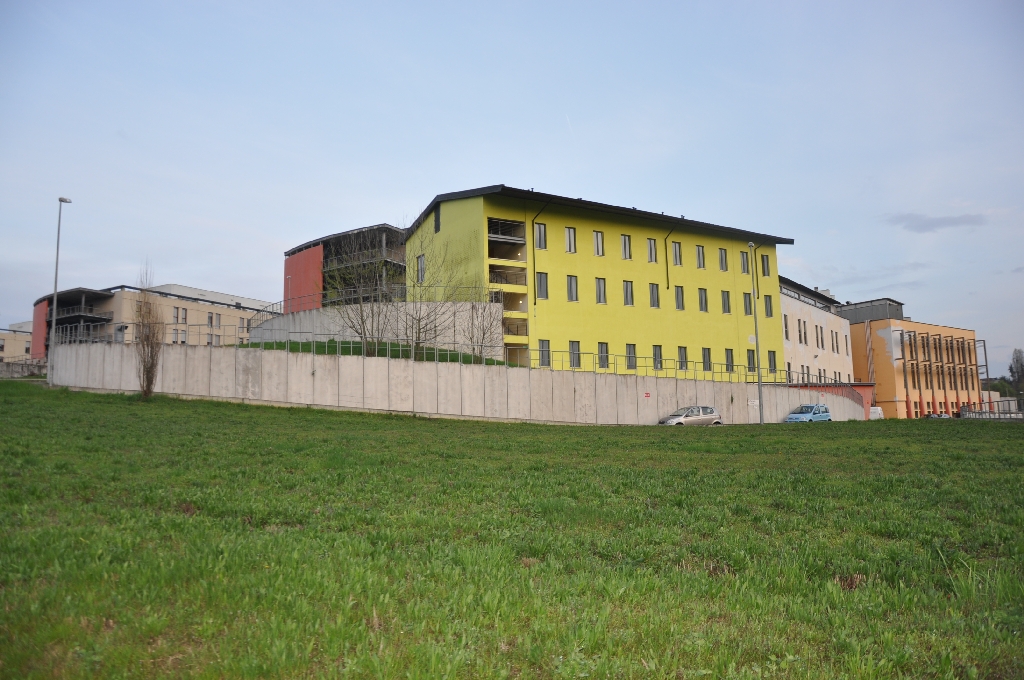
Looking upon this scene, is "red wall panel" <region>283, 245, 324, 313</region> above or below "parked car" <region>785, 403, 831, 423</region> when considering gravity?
above

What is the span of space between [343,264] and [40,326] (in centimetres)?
6088

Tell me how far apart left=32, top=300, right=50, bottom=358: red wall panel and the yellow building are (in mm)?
64775

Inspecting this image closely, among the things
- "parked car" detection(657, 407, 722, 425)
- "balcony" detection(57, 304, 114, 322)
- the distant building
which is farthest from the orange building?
"balcony" detection(57, 304, 114, 322)

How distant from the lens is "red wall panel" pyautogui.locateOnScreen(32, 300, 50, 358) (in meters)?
96.6

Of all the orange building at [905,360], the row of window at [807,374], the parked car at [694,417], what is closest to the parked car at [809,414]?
the parked car at [694,417]

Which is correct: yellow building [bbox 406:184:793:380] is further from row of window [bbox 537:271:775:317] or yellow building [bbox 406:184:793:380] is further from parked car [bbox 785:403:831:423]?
parked car [bbox 785:403:831:423]

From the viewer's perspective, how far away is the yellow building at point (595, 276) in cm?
5172

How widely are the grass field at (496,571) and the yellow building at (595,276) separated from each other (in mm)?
36423

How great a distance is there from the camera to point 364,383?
35.9 m

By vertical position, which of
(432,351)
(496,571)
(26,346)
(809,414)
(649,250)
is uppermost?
(649,250)

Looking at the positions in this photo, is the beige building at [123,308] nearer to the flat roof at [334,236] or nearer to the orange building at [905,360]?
the flat roof at [334,236]

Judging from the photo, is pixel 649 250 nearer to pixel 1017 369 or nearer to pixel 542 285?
pixel 542 285

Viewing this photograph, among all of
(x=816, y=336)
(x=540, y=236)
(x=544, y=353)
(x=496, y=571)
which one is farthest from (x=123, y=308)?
(x=496, y=571)

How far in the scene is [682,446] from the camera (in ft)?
70.0
